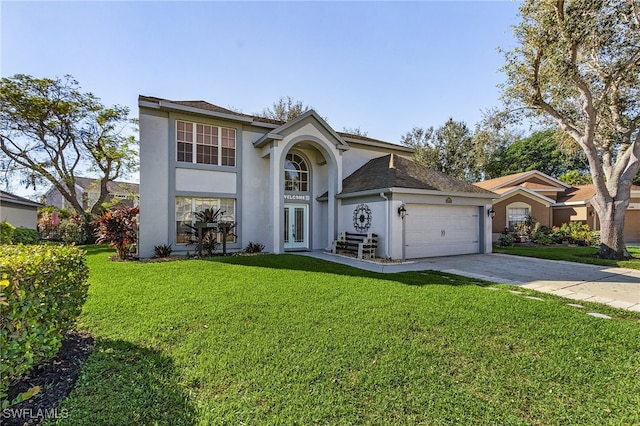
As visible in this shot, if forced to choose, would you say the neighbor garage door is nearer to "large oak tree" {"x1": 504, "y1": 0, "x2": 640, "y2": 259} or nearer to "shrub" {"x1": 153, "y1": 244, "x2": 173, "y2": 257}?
"large oak tree" {"x1": 504, "y1": 0, "x2": 640, "y2": 259}

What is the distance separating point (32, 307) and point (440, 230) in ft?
41.8

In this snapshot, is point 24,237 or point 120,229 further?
point 24,237

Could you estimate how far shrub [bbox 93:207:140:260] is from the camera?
1144 cm

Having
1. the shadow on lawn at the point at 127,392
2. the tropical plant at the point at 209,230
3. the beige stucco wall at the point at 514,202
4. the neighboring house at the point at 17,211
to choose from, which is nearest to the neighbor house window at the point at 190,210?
the tropical plant at the point at 209,230

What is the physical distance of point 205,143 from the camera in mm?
12641

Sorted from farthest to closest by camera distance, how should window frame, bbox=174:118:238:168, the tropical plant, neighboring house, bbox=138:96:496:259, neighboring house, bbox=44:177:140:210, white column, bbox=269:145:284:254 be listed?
neighboring house, bbox=44:177:140:210
white column, bbox=269:145:284:254
window frame, bbox=174:118:238:168
the tropical plant
neighboring house, bbox=138:96:496:259

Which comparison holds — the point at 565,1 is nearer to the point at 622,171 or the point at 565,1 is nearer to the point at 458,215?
the point at 622,171

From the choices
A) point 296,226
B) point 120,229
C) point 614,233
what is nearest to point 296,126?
point 296,226

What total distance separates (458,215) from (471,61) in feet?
21.5

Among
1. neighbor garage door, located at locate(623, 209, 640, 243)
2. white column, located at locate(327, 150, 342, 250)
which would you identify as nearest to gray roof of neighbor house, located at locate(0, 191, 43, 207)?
white column, located at locate(327, 150, 342, 250)

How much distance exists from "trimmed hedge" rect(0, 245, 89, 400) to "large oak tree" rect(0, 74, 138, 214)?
2046 centimetres

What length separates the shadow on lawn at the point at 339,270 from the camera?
7605 mm

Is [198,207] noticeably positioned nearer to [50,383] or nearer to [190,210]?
[190,210]

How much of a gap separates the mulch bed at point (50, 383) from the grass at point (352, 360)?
0.44 ft
